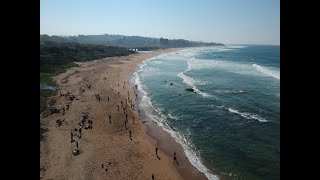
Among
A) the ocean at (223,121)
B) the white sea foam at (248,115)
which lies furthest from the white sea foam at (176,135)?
the white sea foam at (248,115)

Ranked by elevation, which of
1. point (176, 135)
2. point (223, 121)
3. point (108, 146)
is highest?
point (223, 121)

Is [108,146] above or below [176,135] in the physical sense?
below

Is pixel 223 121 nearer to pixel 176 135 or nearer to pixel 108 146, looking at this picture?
pixel 176 135

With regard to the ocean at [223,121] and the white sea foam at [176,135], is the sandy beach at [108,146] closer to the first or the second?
the white sea foam at [176,135]

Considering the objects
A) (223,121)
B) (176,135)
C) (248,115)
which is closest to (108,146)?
(176,135)

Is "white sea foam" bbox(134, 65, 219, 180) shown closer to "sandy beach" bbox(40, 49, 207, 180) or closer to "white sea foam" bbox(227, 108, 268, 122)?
"sandy beach" bbox(40, 49, 207, 180)

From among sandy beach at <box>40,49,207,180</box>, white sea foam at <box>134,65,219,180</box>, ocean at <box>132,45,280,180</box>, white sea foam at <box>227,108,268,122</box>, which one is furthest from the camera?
white sea foam at <box>227,108,268,122</box>

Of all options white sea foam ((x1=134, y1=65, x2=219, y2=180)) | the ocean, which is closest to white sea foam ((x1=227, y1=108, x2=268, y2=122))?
the ocean

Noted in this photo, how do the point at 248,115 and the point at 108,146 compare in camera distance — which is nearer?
the point at 108,146
